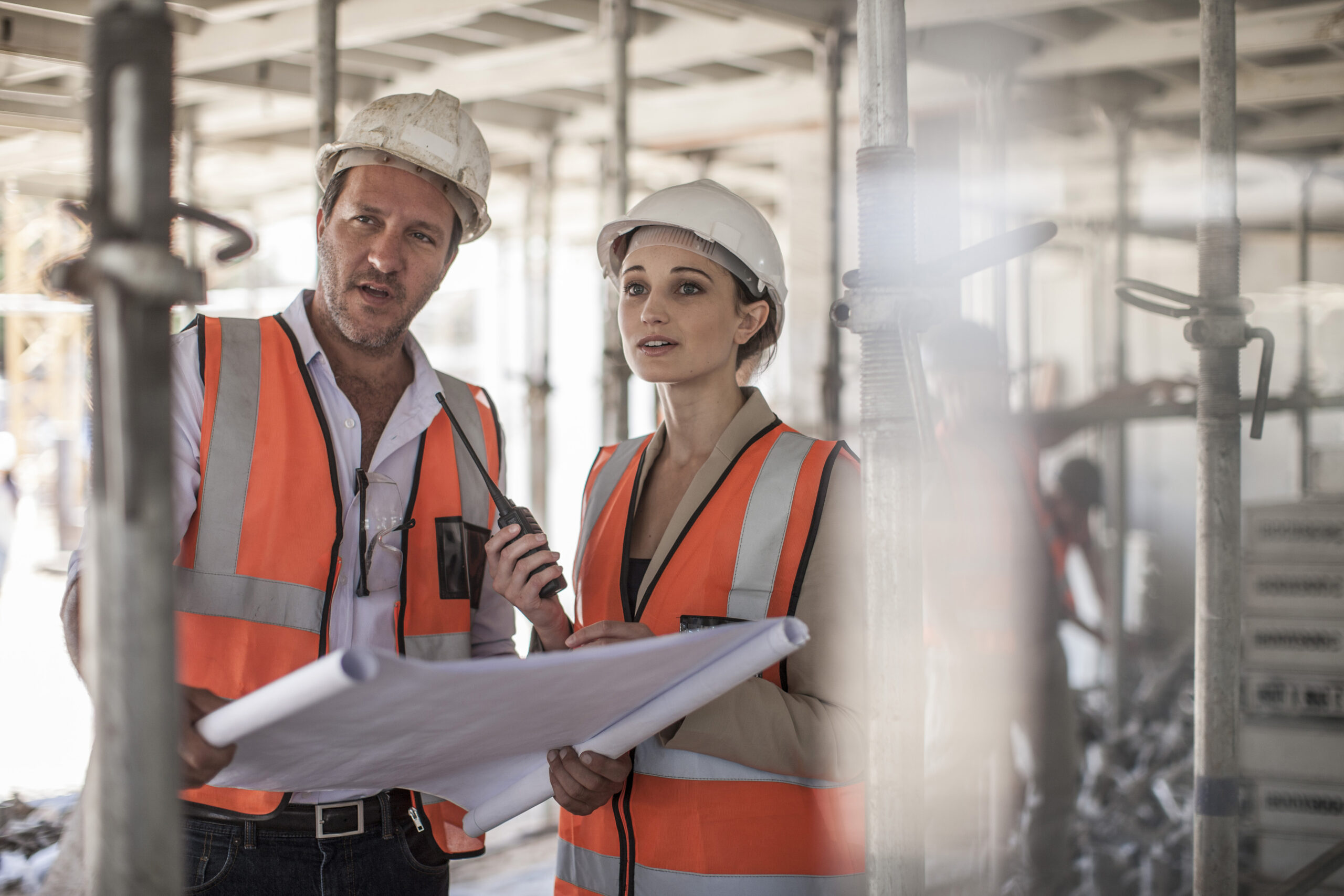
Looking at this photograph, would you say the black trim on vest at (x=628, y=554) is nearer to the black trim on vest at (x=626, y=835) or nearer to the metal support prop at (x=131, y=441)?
the black trim on vest at (x=626, y=835)

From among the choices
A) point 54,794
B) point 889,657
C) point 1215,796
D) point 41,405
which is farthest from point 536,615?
point 41,405

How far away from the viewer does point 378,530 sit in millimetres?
2090

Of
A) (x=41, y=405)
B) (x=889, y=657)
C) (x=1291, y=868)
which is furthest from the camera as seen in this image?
(x=41, y=405)

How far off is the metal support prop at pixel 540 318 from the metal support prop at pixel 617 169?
1369mm

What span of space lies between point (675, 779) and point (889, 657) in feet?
1.94

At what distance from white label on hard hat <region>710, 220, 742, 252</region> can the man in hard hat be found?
563 mm

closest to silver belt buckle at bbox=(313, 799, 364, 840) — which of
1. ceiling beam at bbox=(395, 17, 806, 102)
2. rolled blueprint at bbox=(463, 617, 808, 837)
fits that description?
rolled blueprint at bbox=(463, 617, 808, 837)

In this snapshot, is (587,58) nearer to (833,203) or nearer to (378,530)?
(833,203)

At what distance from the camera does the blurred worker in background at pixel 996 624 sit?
479cm

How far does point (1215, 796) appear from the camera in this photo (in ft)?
7.54

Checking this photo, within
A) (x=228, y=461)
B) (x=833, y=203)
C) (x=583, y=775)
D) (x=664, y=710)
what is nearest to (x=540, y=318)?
(x=833, y=203)

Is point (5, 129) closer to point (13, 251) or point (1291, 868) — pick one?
point (1291, 868)

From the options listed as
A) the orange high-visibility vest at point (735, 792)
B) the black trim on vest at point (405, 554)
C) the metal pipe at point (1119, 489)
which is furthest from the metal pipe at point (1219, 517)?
the metal pipe at point (1119, 489)

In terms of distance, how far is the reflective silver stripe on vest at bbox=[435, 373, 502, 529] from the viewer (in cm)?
229
